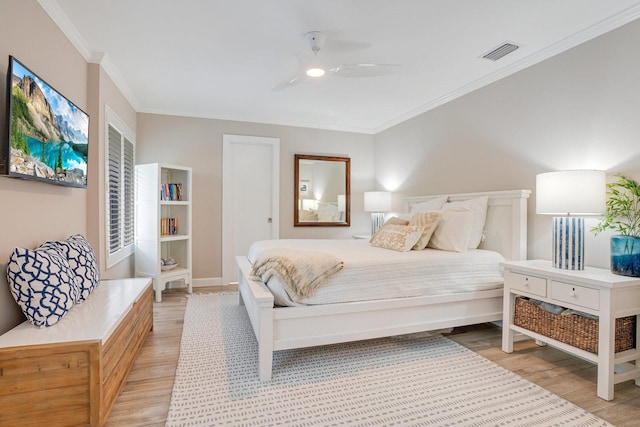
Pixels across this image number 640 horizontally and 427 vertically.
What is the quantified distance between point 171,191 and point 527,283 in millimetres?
3999

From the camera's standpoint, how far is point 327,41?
262 centimetres

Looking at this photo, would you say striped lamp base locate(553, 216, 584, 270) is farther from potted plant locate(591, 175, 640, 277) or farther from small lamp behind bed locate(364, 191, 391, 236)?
small lamp behind bed locate(364, 191, 391, 236)

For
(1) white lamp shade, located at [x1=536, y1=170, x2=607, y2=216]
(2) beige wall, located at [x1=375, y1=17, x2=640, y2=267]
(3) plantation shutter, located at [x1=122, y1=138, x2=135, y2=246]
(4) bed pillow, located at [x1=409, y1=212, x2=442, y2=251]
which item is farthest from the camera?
(3) plantation shutter, located at [x1=122, y1=138, x2=135, y2=246]

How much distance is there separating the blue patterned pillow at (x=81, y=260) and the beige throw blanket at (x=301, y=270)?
1183 millimetres

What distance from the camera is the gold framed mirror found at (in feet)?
16.7

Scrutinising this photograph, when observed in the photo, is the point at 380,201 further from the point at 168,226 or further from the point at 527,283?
the point at 168,226

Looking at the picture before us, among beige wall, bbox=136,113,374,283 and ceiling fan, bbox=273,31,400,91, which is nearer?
ceiling fan, bbox=273,31,400,91

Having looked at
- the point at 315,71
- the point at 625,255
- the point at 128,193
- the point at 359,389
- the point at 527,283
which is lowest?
the point at 359,389

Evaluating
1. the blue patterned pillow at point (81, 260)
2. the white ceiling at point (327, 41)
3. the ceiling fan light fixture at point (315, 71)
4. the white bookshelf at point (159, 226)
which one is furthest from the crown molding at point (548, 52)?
A: the blue patterned pillow at point (81, 260)

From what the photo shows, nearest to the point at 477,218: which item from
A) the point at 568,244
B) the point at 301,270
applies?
the point at 568,244

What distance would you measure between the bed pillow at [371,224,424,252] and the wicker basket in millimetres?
971

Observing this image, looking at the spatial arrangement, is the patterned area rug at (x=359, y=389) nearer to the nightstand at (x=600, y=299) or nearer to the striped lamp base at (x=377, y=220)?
the nightstand at (x=600, y=299)

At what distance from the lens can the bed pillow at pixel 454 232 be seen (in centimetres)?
296

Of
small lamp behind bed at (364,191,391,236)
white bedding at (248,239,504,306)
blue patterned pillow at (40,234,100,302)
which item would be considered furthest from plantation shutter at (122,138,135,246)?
small lamp behind bed at (364,191,391,236)
